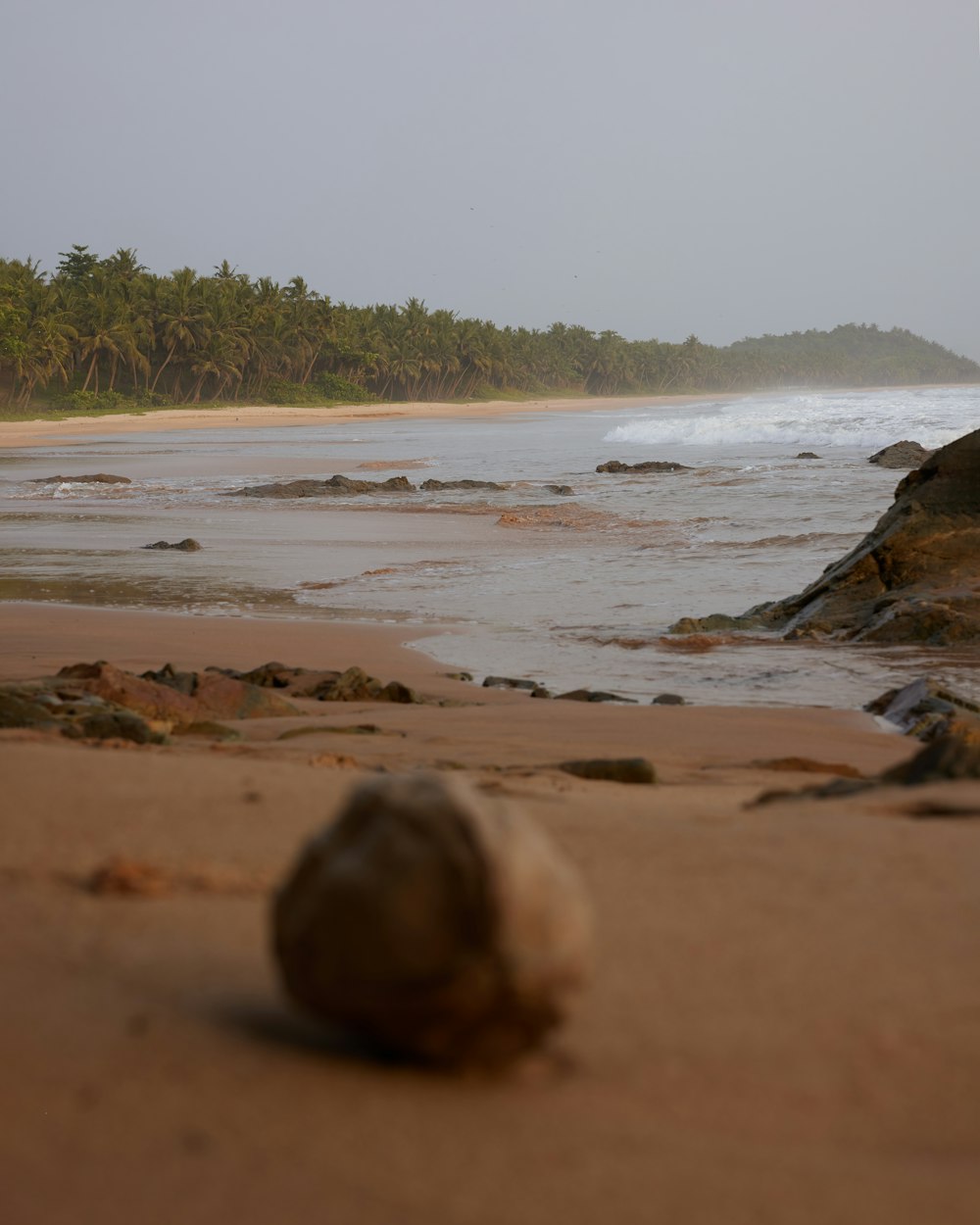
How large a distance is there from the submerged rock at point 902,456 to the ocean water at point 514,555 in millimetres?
636

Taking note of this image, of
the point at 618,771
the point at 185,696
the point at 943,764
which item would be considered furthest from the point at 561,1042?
the point at 185,696

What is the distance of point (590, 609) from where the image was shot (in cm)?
1045

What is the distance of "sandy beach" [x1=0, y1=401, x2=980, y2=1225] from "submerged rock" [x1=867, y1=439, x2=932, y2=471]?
24.5 m

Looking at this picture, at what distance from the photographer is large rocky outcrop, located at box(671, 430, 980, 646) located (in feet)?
28.2

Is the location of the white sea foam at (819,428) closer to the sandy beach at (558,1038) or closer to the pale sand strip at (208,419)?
the pale sand strip at (208,419)

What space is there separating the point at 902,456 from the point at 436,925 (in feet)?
89.0

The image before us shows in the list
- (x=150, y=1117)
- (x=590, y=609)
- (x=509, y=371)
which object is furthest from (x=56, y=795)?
(x=509, y=371)

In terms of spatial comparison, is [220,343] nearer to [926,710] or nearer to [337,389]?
[337,389]

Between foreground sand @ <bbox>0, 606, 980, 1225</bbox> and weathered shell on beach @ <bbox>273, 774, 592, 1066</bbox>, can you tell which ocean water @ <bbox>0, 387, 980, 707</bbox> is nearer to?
foreground sand @ <bbox>0, 606, 980, 1225</bbox>

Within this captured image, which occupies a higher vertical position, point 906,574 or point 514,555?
point 906,574

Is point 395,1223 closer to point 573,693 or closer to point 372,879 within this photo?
point 372,879

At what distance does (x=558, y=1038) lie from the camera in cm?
200

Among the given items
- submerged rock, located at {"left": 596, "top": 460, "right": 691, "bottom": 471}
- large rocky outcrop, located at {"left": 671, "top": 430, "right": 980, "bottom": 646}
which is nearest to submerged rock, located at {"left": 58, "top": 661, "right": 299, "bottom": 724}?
large rocky outcrop, located at {"left": 671, "top": 430, "right": 980, "bottom": 646}

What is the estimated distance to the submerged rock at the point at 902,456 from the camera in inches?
1052
